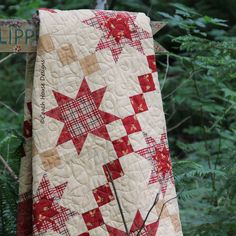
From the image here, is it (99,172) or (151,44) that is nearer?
(99,172)

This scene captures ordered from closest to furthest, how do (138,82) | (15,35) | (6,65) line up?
(15,35) < (138,82) < (6,65)

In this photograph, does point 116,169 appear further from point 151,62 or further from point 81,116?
point 151,62

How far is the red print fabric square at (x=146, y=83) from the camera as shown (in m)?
1.89

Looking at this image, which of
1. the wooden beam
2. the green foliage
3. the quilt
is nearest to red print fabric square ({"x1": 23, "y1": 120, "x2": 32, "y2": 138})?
the quilt

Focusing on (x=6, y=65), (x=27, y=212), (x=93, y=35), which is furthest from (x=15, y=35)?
(x=6, y=65)

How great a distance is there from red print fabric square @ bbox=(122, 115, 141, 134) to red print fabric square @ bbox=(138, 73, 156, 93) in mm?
111

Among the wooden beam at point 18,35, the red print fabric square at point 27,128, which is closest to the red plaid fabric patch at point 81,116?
the red print fabric square at point 27,128

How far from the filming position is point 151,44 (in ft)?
6.36

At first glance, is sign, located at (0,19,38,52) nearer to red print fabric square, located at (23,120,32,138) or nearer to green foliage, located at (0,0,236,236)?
red print fabric square, located at (23,120,32,138)

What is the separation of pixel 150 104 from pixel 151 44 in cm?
21

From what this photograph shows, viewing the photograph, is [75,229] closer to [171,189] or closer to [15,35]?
[171,189]

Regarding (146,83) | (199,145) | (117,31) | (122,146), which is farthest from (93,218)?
(199,145)

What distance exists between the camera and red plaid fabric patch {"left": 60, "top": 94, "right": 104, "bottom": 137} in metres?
1.79

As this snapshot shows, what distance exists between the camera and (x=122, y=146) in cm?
182
